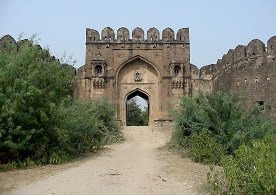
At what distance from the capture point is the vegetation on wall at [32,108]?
817 cm

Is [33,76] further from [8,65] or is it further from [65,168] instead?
[65,168]

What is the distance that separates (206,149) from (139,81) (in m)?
12.7

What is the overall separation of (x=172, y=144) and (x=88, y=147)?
237 cm

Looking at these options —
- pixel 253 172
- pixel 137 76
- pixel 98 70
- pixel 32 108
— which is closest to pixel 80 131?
pixel 32 108

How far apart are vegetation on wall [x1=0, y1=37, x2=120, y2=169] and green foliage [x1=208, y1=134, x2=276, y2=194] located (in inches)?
178

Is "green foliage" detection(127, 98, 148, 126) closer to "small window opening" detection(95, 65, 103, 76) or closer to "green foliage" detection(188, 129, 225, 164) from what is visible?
"small window opening" detection(95, 65, 103, 76)

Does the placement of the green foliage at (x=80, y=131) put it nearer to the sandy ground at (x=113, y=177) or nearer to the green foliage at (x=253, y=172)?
the sandy ground at (x=113, y=177)

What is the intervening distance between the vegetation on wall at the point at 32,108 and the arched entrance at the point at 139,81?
1110 cm

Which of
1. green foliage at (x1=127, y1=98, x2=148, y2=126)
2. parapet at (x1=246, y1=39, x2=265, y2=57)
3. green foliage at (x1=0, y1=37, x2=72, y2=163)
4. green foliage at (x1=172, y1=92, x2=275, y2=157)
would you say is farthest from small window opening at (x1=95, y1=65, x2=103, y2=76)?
green foliage at (x1=127, y1=98, x2=148, y2=126)

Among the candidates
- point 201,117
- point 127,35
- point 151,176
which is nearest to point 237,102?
point 201,117

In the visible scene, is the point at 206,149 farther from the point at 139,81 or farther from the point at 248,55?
the point at 139,81

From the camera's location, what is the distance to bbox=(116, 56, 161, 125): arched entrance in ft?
68.6

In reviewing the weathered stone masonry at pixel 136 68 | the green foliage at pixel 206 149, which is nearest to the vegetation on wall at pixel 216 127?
the green foliage at pixel 206 149

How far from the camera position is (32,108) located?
836cm
